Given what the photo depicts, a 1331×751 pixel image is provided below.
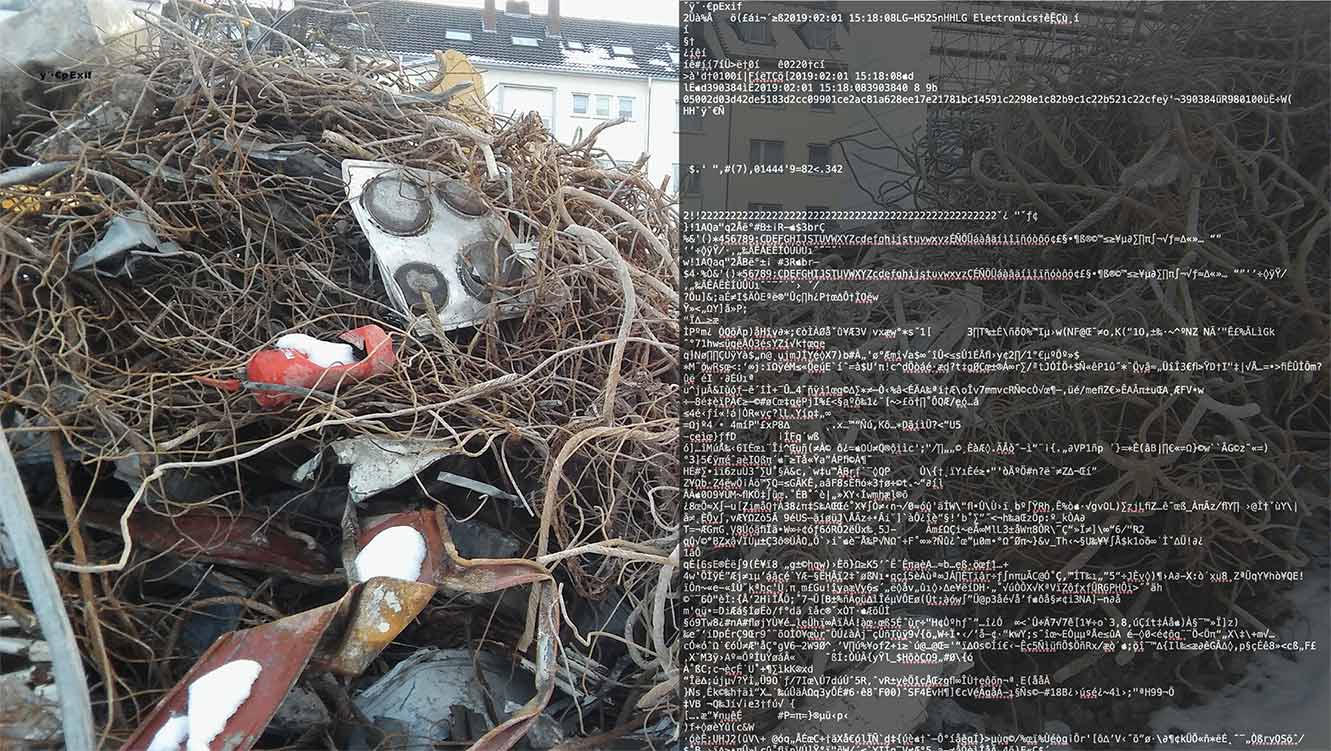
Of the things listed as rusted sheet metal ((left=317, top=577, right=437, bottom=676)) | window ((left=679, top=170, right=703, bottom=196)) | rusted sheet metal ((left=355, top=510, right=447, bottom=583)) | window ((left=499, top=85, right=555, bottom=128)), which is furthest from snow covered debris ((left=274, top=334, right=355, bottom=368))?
window ((left=499, top=85, right=555, bottom=128))

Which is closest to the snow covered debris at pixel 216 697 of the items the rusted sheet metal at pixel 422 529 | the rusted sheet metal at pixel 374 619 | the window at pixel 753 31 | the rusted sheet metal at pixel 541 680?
the rusted sheet metal at pixel 374 619

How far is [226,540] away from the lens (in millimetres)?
1415

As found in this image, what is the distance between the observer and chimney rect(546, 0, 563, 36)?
1743mm

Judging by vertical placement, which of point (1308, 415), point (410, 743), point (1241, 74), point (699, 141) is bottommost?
point (410, 743)

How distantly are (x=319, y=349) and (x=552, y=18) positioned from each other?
3.32 ft

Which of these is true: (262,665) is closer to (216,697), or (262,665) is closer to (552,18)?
(216,697)

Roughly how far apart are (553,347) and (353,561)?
25.4 inches

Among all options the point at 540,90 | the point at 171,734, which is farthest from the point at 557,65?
the point at 171,734

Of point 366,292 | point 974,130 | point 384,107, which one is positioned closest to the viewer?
point 974,130

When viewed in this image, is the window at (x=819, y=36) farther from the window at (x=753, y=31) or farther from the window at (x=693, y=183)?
the window at (x=693, y=183)

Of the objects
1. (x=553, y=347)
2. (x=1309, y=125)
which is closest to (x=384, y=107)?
(x=553, y=347)

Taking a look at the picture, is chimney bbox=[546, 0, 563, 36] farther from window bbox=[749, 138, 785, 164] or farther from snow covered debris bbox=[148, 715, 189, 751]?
snow covered debris bbox=[148, 715, 189, 751]

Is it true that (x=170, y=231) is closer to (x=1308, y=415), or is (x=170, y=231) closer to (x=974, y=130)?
(x=974, y=130)

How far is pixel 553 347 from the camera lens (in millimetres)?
1767
